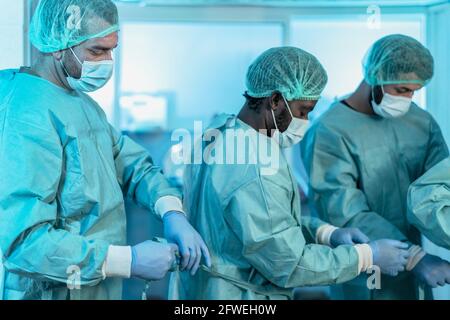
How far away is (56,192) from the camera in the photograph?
123 centimetres

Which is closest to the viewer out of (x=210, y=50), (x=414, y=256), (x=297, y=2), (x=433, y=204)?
(x=433, y=204)

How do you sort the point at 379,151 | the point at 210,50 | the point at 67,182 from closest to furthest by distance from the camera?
the point at 67,182 < the point at 379,151 < the point at 210,50

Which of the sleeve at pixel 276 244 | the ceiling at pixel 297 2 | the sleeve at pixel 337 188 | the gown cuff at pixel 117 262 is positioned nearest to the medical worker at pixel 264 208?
the sleeve at pixel 276 244

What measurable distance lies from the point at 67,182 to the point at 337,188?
74cm

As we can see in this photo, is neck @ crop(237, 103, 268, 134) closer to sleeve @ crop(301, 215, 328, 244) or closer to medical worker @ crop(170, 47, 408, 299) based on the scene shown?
medical worker @ crop(170, 47, 408, 299)

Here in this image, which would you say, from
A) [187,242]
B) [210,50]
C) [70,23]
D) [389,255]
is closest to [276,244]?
[187,242]

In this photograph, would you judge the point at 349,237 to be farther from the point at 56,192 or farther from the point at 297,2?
the point at 297,2

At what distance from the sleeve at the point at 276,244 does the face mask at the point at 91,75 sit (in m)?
0.37

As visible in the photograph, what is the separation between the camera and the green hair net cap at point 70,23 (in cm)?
126

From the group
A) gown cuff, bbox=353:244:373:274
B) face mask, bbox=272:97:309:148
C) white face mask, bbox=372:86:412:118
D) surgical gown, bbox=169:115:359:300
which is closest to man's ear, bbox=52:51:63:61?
surgical gown, bbox=169:115:359:300

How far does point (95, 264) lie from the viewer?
1169 mm

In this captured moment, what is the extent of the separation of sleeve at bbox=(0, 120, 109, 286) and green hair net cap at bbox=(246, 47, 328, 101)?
497mm

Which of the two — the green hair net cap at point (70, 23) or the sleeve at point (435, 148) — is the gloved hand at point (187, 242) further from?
the sleeve at point (435, 148)

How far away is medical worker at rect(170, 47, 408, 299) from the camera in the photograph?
4.30 ft
